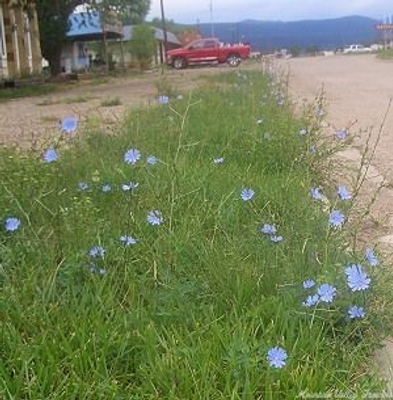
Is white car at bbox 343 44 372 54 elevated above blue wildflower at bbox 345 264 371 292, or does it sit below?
above

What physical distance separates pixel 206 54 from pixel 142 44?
564cm

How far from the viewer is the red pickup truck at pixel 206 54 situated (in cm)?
4231

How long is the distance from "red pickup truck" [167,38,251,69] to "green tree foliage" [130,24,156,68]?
2.96 m

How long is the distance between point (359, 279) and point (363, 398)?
16.7 inches

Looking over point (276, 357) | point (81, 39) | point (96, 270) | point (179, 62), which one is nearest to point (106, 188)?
point (96, 270)

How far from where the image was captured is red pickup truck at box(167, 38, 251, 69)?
42.3 meters

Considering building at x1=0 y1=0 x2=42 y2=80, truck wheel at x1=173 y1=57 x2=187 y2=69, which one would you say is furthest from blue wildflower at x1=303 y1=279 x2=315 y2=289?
truck wheel at x1=173 y1=57 x2=187 y2=69

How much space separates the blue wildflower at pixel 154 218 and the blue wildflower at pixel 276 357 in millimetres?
986

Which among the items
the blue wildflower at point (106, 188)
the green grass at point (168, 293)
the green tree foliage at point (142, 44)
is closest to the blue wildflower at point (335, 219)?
the green grass at point (168, 293)

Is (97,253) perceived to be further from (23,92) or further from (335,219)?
(23,92)

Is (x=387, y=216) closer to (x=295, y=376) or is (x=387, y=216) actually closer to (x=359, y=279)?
(x=359, y=279)

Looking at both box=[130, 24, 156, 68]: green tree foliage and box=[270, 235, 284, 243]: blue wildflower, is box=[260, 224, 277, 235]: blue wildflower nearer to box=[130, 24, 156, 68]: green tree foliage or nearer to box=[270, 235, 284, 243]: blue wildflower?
box=[270, 235, 284, 243]: blue wildflower

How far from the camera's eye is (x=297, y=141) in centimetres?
478

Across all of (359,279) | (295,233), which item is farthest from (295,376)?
(295,233)
